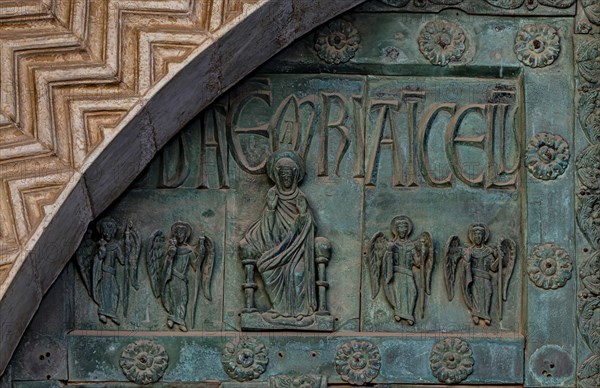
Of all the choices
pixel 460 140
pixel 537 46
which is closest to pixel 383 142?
pixel 460 140

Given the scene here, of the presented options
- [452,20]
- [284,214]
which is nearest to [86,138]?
[284,214]

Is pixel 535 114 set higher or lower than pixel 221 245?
higher

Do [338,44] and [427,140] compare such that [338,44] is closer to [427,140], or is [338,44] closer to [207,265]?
[427,140]

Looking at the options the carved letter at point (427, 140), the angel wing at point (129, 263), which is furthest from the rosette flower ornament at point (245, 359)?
the carved letter at point (427, 140)

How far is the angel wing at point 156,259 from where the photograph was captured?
1077 cm

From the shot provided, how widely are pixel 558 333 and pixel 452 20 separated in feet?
5.90

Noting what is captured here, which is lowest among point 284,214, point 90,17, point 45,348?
point 45,348

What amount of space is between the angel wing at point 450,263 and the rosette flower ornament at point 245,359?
1.04m

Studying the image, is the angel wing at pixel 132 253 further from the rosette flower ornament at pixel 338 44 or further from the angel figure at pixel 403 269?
the rosette flower ornament at pixel 338 44

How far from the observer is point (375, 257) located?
1080cm

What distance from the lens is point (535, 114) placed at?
10.9 metres

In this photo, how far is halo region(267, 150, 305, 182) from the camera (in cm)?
1076

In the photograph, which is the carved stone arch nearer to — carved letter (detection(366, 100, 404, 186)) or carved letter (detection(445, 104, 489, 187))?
carved letter (detection(366, 100, 404, 186))

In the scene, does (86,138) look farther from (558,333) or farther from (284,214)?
(558,333)
